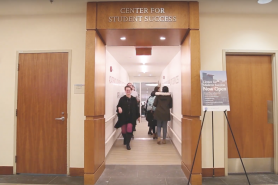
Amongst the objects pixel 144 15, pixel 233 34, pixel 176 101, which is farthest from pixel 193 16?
pixel 176 101

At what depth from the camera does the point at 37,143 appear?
3.18 m

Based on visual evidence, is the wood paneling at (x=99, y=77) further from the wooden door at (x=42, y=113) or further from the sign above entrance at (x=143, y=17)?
the wooden door at (x=42, y=113)

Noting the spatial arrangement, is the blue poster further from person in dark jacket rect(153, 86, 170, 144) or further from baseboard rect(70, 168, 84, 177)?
baseboard rect(70, 168, 84, 177)

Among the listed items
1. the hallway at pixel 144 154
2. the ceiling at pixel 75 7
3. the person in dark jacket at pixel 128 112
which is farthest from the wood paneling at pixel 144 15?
the hallway at pixel 144 154

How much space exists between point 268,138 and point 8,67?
5.19 m

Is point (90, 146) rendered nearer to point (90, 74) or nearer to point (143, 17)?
point (90, 74)

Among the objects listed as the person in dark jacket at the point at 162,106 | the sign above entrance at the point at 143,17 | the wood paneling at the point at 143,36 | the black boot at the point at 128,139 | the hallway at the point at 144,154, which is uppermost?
the sign above entrance at the point at 143,17

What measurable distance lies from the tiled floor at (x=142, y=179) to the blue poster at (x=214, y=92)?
132 cm

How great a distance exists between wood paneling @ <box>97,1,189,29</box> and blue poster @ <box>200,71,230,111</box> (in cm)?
92

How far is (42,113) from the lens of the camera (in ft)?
10.5

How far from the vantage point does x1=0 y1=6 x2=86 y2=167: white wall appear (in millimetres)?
3168

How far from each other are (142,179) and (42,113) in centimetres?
220

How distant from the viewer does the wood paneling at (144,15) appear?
9.23 ft

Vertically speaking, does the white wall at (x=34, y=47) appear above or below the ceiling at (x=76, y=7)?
below
